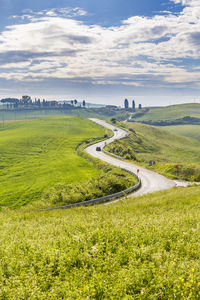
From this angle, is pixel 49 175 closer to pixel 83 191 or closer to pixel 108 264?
pixel 83 191

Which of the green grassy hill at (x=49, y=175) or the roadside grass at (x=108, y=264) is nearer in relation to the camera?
the roadside grass at (x=108, y=264)

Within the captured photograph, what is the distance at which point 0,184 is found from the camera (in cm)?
5303

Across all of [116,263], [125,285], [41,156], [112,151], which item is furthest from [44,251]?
[112,151]

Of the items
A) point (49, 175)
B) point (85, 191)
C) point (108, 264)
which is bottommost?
point (49, 175)

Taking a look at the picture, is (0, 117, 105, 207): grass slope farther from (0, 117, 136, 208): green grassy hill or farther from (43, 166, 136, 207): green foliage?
(43, 166, 136, 207): green foliage

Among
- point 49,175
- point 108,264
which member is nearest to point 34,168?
point 49,175

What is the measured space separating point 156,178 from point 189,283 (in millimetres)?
47479

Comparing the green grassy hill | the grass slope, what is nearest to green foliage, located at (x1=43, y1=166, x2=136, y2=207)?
the green grassy hill

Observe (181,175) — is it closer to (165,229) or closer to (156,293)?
(165,229)

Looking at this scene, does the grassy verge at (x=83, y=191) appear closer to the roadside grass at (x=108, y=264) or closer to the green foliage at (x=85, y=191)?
the green foliage at (x=85, y=191)

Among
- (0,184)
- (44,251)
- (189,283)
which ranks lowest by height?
(0,184)

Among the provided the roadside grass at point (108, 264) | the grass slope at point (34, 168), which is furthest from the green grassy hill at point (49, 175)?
the roadside grass at point (108, 264)

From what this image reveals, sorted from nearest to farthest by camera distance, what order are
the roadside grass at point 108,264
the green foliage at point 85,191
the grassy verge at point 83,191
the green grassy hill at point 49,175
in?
the roadside grass at point 108,264
the grassy verge at point 83,191
the green foliage at point 85,191
the green grassy hill at point 49,175

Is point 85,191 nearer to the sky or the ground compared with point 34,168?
nearer to the sky
